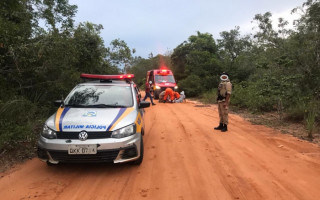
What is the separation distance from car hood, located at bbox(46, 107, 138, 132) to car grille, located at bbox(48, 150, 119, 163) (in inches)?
14.9

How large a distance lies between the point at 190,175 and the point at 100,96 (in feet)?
8.52

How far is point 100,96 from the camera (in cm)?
560

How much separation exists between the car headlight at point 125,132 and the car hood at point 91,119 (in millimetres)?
62

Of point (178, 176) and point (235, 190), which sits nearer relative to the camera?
point (235, 190)

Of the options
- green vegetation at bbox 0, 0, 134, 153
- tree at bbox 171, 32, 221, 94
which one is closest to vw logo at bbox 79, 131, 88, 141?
green vegetation at bbox 0, 0, 134, 153

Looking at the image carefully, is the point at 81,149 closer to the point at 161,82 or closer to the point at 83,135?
the point at 83,135

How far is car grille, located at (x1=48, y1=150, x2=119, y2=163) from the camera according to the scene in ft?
13.6

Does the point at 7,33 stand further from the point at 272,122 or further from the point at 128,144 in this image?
the point at 272,122

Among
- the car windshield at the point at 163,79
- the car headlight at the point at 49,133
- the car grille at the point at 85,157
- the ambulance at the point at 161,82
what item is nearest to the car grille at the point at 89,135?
the car headlight at the point at 49,133

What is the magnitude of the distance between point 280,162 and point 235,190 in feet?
5.69

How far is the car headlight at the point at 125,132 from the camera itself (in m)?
4.31

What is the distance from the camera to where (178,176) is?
14.1 feet

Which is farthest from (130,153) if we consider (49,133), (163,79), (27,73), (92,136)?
(163,79)

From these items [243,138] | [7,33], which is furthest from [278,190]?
[7,33]
